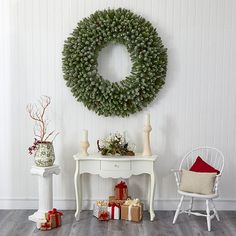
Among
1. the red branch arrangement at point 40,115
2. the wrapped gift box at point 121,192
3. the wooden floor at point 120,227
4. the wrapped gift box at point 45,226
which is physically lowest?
the wooden floor at point 120,227

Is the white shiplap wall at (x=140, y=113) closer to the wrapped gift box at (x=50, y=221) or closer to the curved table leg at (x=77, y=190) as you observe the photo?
Answer: the curved table leg at (x=77, y=190)

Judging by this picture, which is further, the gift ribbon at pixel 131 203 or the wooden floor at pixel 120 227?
the gift ribbon at pixel 131 203

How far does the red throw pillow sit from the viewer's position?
4270mm

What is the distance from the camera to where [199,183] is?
399 centimetres

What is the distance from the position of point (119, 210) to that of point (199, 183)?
0.86 metres

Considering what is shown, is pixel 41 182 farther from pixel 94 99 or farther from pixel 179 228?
pixel 179 228

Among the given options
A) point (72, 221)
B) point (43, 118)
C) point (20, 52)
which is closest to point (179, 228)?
point (72, 221)

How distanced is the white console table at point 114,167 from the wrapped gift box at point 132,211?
0.13m

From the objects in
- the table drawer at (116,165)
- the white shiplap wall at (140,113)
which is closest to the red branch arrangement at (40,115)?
the white shiplap wall at (140,113)

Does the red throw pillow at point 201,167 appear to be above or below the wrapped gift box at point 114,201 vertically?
above

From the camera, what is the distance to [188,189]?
4027 mm

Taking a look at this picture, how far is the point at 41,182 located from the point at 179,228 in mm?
1424

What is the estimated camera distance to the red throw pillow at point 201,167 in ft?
14.0

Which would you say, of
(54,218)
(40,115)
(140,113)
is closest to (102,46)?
(140,113)
